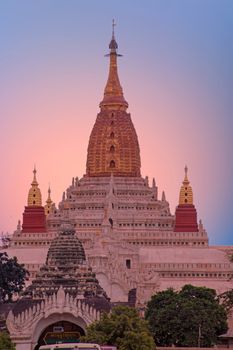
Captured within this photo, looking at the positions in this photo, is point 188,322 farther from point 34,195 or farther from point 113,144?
point 34,195

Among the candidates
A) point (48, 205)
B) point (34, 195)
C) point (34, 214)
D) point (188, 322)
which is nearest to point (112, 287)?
point (188, 322)

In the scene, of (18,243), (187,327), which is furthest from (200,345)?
(18,243)

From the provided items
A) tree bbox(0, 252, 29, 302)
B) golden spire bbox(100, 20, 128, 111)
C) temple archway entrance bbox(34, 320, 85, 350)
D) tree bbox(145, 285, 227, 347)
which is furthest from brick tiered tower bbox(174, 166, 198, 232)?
temple archway entrance bbox(34, 320, 85, 350)

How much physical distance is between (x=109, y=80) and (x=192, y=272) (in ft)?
75.1

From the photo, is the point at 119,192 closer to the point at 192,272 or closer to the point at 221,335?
the point at 192,272

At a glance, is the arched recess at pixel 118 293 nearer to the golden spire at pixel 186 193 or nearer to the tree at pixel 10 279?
the tree at pixel 10 279

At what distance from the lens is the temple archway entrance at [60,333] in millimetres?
58991

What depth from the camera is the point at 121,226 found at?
95375 millimetres

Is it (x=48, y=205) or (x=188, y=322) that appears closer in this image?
(x=188, y=322)

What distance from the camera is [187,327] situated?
62.0 meters

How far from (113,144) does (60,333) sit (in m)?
43.2

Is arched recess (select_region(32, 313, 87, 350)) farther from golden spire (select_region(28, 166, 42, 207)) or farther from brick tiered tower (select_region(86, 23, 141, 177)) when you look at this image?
brick tiered tower (select_region(86, 23, 141, 177))

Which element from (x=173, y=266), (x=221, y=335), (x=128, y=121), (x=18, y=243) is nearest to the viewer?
(x=221, y=335)

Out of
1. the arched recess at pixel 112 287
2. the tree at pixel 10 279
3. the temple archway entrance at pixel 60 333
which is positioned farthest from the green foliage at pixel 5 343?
the arched recess at pixel 112 287
